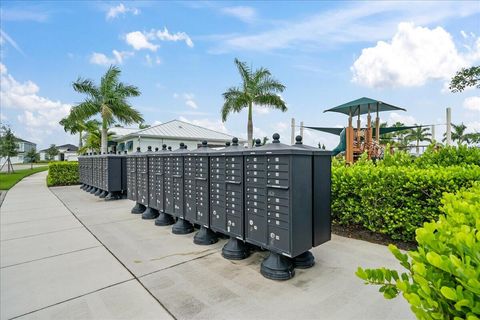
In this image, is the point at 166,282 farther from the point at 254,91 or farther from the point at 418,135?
the point at 418,135

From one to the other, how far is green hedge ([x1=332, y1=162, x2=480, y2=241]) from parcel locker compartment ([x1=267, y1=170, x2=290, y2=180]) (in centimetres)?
202

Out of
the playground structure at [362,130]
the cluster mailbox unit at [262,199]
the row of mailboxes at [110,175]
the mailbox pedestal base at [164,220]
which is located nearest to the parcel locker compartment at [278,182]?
the cluster mailbox unit at [262,199]

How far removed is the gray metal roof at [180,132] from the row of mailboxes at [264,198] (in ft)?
44.6

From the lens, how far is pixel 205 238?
4.20 meters

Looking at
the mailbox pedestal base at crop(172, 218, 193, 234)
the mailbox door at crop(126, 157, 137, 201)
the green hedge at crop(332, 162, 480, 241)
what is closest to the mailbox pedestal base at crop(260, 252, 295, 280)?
the green hedge at crop(332, 162, 480, 241)

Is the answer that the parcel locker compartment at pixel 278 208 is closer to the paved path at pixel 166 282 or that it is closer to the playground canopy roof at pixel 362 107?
the paved path at pixel 166 282

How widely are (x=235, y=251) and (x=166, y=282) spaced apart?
1003 mm

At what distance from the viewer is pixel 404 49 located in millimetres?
8297

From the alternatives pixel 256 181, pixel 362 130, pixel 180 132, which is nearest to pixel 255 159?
pixel 256 181

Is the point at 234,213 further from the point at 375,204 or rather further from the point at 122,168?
the point at 122,168

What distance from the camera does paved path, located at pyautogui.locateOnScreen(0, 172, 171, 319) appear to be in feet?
8.01

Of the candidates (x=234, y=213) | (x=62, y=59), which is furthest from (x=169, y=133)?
(x=234, y=213)

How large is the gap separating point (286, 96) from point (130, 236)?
12.5 meters

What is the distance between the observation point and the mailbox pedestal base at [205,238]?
4182 millimetres
